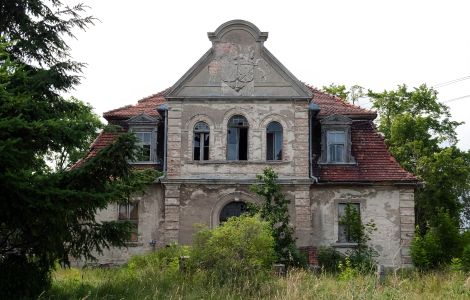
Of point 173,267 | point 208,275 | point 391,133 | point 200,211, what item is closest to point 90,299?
point 208,275

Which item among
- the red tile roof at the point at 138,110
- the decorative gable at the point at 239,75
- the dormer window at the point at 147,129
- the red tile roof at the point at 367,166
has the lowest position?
the red tile roof at the point at 367,166

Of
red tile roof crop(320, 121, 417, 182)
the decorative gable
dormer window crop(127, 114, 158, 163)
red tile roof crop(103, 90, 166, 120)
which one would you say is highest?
the decorative gable

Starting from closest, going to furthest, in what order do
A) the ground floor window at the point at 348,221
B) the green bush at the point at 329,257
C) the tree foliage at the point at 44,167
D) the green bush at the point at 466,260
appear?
the tree foliage at the point at 44,167 < the green bush at the point at 466,260 < the green bush at the point at 329,257 < the ground floor window at the point at 348,221

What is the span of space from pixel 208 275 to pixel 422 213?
80.6ft

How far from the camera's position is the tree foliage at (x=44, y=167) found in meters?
11.5

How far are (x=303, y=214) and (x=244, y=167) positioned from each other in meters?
2.81

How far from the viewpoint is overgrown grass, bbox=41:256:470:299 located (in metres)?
12.1

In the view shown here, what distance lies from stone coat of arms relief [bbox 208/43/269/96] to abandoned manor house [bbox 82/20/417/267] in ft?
0.13

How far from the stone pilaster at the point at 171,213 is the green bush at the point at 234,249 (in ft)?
23.5

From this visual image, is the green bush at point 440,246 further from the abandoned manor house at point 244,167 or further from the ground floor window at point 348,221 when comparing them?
the ground floor window at point 348,221

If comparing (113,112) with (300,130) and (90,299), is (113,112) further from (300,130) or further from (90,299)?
(90,299)

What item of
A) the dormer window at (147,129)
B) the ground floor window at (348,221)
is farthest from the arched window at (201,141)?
the ground floor window at (348,221)

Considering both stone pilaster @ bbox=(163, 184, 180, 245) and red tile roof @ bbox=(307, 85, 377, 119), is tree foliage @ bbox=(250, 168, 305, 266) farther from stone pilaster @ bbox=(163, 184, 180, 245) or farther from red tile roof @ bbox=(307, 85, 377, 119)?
red tile roof @ bbox=(307, 85, 377, 119)

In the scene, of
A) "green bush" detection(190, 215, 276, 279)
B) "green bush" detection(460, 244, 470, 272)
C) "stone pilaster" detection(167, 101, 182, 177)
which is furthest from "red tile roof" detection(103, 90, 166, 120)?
"green bush" detection(460, 244, 470, 272)
